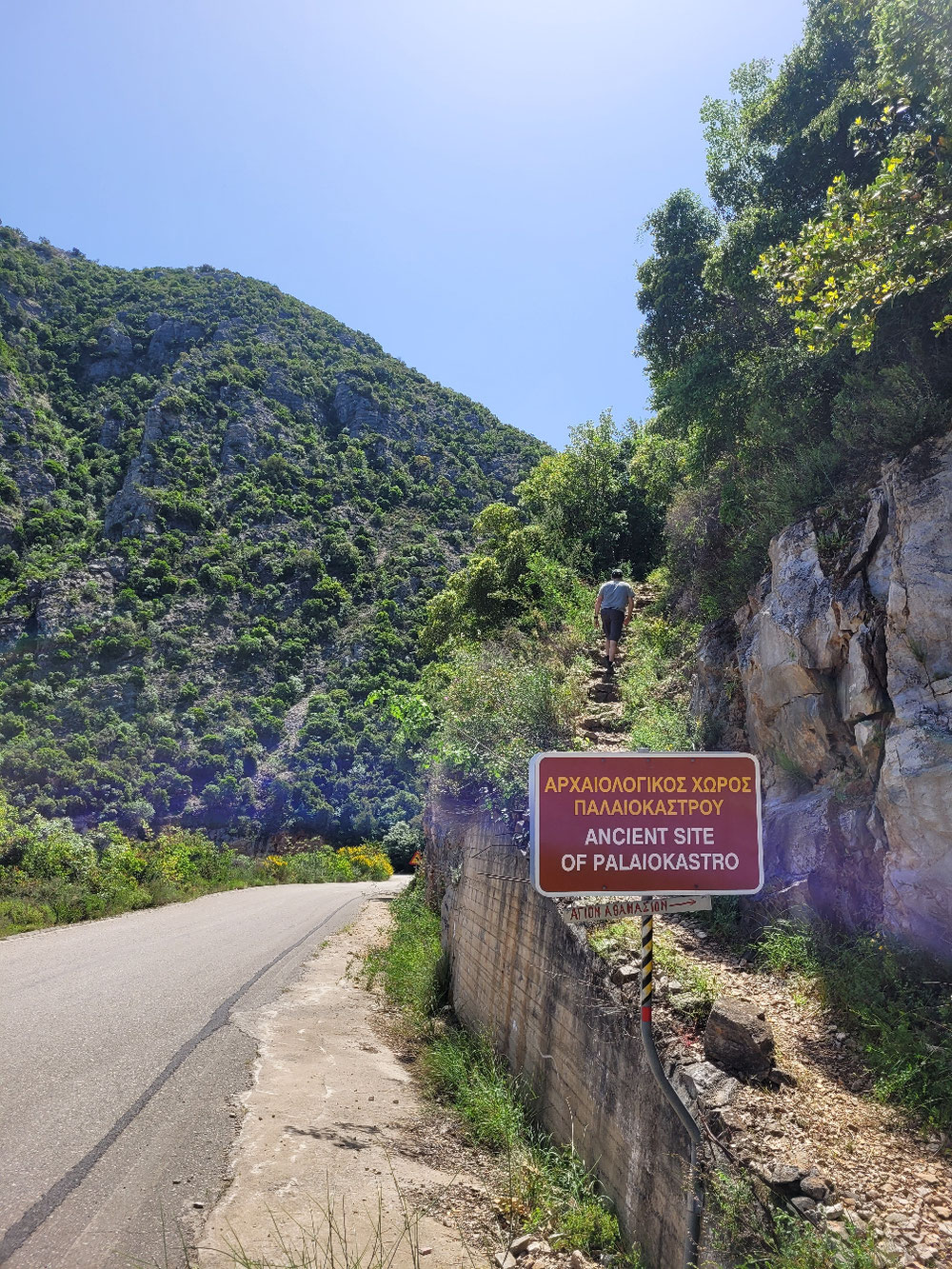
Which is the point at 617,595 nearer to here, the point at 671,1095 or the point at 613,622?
the point at 613,622

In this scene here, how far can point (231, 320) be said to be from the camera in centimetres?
8462

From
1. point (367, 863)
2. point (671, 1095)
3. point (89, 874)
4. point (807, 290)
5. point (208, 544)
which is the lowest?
point (367, 863)

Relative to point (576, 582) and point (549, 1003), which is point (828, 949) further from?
point (576, 582)

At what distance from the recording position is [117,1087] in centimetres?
598

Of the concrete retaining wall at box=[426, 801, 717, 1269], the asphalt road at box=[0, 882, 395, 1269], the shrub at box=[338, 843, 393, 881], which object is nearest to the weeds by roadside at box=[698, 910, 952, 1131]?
the concrete retaining wall at box=[426, 801, 717, 1269]

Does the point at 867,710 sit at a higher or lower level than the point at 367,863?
higher

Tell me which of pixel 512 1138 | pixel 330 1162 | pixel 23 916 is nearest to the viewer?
pixel 330 1162

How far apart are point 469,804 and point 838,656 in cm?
502

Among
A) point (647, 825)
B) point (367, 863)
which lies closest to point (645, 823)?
Answer: point (647, 825)

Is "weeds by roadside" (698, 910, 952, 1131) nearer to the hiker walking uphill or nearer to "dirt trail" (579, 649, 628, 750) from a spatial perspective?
"dirt trail" (579, 649, 628, 750)

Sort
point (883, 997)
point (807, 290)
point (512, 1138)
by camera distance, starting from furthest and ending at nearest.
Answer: point (807, 290), point (512, 1138), point (883, 997)

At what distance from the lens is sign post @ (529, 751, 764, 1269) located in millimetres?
3113

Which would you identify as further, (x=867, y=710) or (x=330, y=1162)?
(x=867, y=710)

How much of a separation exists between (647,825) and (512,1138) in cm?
398
